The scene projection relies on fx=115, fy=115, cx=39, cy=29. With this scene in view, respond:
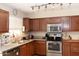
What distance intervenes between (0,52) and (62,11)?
12.5 ft

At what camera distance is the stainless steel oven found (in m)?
5.18

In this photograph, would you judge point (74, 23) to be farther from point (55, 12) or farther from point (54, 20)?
point (55, 12)

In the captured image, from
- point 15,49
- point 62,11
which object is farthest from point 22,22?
point 15,49

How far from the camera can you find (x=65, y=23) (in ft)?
17.6

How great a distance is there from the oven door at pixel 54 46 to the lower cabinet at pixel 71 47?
22 cm

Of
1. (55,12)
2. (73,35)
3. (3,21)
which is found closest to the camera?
(3,21)

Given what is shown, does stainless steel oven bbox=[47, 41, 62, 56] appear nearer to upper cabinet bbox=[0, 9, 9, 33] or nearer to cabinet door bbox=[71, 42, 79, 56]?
cabinet door bbox=[71, 42, 79, 56]

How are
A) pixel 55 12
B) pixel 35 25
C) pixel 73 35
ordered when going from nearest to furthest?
pixel 73 35 → pixel 55 12 → pixel 35 25

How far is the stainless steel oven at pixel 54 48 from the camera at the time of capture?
17.0 feet

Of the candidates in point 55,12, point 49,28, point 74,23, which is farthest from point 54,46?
point 55,12

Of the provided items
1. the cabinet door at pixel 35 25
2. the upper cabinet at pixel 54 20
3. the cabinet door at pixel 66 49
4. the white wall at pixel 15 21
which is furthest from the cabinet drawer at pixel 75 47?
the white wall at pixel 15 21

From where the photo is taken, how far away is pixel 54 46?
5.26 metres

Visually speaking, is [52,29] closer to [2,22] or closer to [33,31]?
[33,31]

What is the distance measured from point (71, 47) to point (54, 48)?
0.76m
